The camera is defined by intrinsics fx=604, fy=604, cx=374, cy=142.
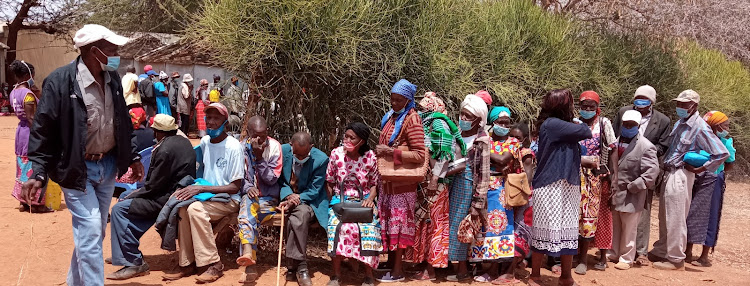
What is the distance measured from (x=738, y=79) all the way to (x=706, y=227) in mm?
8174

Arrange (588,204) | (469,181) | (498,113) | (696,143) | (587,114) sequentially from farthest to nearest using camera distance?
(696,143) < (588,204) < (587,114) < (498,113) < (469,181)

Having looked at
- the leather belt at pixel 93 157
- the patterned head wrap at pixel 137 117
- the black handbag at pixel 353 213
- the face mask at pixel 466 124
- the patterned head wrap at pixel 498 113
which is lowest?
the black handbag at pixel 353 213

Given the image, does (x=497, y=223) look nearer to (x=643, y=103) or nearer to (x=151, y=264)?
(x=643, y=103)

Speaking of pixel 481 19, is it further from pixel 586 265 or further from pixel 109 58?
pixel 109 58

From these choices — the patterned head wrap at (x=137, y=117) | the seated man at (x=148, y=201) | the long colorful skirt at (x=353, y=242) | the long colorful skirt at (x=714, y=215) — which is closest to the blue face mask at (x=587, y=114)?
the long colorful skirt at (x=714, y=215)

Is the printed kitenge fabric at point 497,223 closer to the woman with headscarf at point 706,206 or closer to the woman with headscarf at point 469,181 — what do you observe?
the woman with headscarf at point 469,181

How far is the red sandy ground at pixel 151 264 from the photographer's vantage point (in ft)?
16.9

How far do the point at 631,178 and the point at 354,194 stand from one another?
115 inches

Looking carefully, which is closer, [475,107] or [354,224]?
[354,224]

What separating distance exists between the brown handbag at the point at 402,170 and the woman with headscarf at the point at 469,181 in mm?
315

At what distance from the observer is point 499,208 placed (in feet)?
18.0

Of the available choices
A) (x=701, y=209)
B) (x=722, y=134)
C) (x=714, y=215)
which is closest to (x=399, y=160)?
(x=701, y=209)

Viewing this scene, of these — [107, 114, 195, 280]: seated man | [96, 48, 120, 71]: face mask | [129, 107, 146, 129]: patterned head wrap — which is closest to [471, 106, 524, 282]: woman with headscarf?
[107, 114, 195, 280]: seated man

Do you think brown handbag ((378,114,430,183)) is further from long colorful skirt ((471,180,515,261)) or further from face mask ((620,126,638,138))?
face mask ((620,126,638,138))
